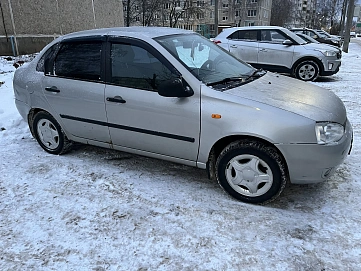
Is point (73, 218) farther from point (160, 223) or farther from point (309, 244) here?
point (309, 244)

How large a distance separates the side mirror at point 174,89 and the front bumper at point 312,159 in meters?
1.01

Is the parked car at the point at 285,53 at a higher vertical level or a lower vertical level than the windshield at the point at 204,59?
lower

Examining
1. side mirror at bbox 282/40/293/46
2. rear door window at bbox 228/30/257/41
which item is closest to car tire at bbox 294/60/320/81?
side mirror at bbox 282/40/293/46

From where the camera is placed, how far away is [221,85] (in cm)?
317

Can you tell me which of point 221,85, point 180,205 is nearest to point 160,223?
point 180,205

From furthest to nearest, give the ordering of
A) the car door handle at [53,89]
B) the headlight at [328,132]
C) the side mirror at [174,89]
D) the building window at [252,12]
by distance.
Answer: the building window at [252,12] < the car door handle at [53,89] < the side mirror at [174,89] < the headlight at [328,132]

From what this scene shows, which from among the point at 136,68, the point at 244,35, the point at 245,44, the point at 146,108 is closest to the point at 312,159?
the point at 146,108

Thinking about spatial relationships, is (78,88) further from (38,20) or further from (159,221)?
(38,20)

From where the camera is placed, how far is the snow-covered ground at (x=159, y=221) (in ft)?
7.89

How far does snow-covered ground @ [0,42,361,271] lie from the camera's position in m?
2.40

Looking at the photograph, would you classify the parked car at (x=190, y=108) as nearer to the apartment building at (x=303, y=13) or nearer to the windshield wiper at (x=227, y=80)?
the windshield wiper at (x=227, y=80)

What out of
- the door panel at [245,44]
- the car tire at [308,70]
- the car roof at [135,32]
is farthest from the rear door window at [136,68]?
the car tire at [308,70]

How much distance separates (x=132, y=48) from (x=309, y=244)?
2604mm

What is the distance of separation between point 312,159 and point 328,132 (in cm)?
29
